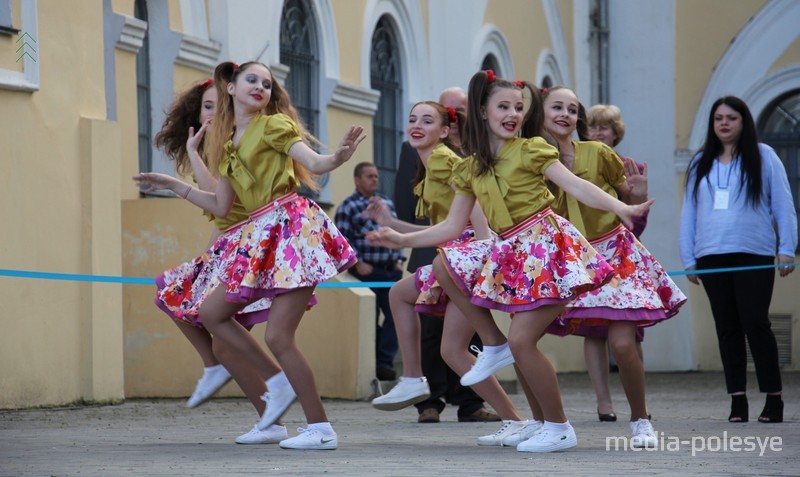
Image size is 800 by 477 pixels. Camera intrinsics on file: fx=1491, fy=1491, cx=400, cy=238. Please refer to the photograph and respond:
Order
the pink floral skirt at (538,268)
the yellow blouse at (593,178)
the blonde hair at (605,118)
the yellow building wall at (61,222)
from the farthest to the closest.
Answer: the blonde hair at (605,118) → the yellow building wall at (61,222) → the yellow blouse at (593,178) → the pink floral skirt at (538,268)

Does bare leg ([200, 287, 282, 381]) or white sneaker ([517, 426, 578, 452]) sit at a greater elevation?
bare leg ([200, 287, 282, 381])

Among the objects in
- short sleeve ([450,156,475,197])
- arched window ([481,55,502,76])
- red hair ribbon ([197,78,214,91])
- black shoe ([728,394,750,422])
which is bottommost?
black shoe ([728,394,750,422])

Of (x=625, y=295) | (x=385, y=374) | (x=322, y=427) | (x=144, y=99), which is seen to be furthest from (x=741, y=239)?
(x=144, y=99)

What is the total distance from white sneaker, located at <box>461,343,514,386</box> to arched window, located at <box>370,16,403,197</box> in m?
8.63

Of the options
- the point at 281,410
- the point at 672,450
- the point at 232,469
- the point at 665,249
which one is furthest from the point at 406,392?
the point at 665,249

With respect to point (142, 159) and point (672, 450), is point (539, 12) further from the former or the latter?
point (672, 450)

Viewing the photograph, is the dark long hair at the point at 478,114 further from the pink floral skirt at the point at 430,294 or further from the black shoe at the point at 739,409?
the black shoe at the point at 739,409

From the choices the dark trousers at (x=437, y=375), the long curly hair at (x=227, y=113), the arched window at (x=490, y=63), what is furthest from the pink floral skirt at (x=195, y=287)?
the arched window at (x=490, y=63)

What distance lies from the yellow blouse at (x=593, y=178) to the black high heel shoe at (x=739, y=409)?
1627mm

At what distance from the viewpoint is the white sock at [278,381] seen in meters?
6.58

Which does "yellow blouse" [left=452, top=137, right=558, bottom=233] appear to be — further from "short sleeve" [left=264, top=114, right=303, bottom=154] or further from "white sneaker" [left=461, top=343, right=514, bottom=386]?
"short sleeve" [left=264, top=114, right=303, bottom=154]

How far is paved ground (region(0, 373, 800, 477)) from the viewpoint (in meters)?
5.60

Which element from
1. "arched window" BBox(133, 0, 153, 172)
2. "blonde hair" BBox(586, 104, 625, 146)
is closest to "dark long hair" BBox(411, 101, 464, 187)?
"blonde hair" BBox(586, 104, 625, 146)

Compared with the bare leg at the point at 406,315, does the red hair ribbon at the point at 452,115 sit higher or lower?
higher
